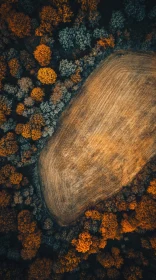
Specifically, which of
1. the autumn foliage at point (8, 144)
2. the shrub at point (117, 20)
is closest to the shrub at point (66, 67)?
the shrub at point (117, 20)

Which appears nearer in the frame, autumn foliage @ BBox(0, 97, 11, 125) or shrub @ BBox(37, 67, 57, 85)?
shrub @ BBox(37, 67, 57, 85)

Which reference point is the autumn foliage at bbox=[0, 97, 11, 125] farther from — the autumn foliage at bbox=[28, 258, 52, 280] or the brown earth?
the autumn foliage at bbox=[28, 258, 52, 280]

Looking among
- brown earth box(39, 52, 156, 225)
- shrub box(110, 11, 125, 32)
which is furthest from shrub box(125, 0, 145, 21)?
brown earth box(39, 52, 156, 225)

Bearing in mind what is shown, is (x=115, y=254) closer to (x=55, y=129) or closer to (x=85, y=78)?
(x=55, y=129)

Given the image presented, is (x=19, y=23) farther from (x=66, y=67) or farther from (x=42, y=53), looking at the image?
(x=66, y=67)

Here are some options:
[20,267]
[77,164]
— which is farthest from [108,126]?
[20,267]

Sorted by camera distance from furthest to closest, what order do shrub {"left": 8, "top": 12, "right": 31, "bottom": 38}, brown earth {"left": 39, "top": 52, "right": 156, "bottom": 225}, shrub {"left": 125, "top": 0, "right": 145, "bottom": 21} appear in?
brown earth {"left": 39, "top": 52, "right": 156, "bottom": 225}
shrub {"left": 125, "top": 0, "right": 145, "bottom": 21}
shrub {"left": 8, "top": 12, "right": 31, "bottom": 38}
